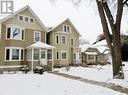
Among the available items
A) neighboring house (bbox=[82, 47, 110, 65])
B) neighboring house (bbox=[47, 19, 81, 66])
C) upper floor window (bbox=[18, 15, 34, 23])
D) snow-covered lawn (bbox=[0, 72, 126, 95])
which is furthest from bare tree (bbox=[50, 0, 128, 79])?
neighboring house (bbox=[82, 47, 110, 65])

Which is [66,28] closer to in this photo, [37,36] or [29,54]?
[37,36]

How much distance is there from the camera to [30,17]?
88.5 ft

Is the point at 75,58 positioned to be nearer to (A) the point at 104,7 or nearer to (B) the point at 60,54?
(B) the point at 60,54

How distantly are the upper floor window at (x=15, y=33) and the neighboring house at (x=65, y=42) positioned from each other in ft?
19.0

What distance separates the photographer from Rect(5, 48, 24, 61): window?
24.4 metres

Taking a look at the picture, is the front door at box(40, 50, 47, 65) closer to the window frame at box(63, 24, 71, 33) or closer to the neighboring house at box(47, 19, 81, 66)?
the neighboring house at box(47, 19, 81, 66)

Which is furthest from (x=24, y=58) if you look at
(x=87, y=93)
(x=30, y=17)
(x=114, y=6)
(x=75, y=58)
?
(x=87, y=93)

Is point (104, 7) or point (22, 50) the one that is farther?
point (22, 50)

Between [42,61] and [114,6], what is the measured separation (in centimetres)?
1259

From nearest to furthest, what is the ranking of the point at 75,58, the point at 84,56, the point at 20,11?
the point at 20,11 < the point at 75,58 < the point at 84,56

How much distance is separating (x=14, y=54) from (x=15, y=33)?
2667mm

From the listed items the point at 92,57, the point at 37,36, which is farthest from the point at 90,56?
the point at 37,36

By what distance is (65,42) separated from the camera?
31.7 meters

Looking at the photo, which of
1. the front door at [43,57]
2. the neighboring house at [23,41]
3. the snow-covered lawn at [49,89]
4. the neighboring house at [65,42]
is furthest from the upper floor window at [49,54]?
the snow-covered lawn at [49,89]
